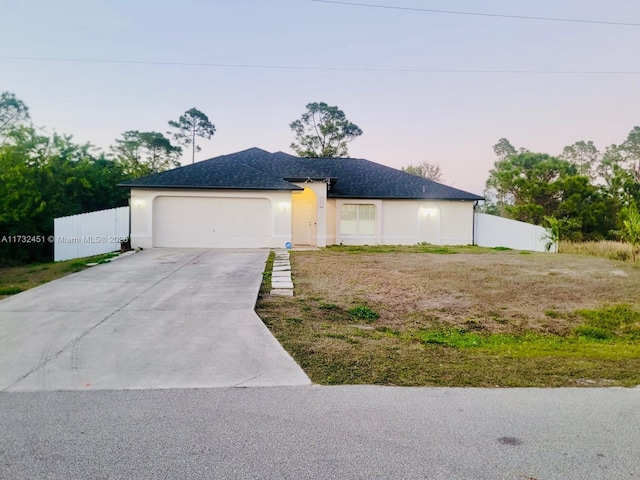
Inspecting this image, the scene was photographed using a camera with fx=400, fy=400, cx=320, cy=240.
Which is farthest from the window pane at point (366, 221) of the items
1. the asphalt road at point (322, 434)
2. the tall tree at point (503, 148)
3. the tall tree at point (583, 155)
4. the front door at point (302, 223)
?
the tall tree at point (503, 148)

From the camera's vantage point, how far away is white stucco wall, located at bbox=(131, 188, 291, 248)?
16.0m

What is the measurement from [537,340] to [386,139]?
88.1 ft

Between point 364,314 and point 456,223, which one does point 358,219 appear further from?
point 364,314

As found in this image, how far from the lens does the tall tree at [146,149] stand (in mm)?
36812

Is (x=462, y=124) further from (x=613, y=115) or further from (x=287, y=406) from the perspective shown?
(x=287, y=406)

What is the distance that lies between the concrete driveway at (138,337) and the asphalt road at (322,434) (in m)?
0.36

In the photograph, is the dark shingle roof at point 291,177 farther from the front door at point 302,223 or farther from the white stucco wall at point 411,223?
the front door at point 302,223

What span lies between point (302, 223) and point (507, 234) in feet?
32.5

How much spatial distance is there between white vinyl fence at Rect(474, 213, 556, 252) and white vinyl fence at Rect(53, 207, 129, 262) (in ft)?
52.9

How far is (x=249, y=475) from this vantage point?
2.19 meters

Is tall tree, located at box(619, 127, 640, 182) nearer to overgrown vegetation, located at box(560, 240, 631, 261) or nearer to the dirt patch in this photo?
overgrown vegetation, located at box(560, 240, 631, 261)

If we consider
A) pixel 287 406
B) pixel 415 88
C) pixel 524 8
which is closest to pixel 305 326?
pixel 287 406

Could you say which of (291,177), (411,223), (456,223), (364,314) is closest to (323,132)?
(411,223)

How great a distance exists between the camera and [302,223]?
18.7m
